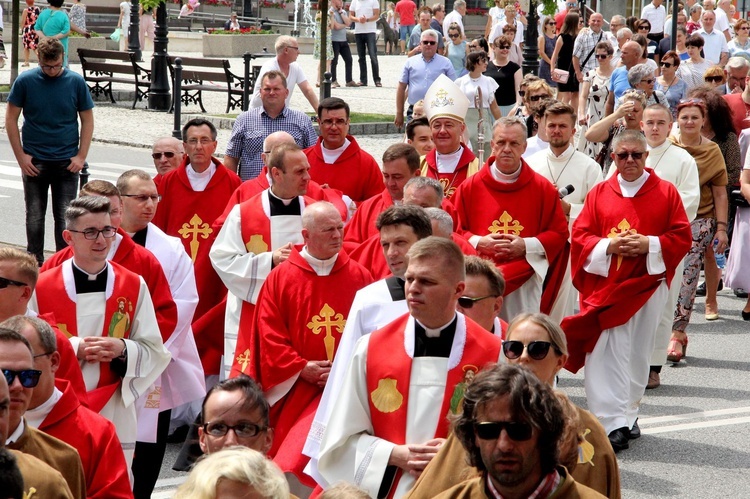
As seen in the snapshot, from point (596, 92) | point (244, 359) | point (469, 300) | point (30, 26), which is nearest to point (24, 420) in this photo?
point (469, 300)

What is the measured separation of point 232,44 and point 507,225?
27043 millimetres

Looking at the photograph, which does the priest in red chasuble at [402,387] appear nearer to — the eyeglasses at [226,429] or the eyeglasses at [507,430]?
the eyeglasses at [226,429]

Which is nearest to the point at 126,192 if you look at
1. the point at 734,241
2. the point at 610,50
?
the point at 734,241

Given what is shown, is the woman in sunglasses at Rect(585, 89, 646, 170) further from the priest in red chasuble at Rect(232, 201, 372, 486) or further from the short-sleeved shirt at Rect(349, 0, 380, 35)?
the short-sleeved shirt at Rect(349, 0, 380, 35)

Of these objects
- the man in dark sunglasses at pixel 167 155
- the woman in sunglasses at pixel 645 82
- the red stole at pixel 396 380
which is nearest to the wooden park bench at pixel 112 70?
the woman in sunglasses at pixel 645 82

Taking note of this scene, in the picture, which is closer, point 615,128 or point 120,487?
point 120,487

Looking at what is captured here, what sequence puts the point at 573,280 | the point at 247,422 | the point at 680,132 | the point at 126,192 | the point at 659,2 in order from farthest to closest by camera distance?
the point at 659,2 < the point at 680,132 < the point at 573,280 < the point at 126,192 < the point at 247,422

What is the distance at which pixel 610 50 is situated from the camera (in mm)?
14406

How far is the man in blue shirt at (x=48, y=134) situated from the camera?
37.4 ft

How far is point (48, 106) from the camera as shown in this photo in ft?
37.5

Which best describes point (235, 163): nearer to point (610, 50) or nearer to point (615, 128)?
point (615, 128)

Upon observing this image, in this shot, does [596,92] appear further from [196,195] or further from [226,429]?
[226,429]

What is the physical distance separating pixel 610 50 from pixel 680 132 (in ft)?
13.9

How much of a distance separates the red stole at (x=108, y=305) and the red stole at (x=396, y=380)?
1.65m
